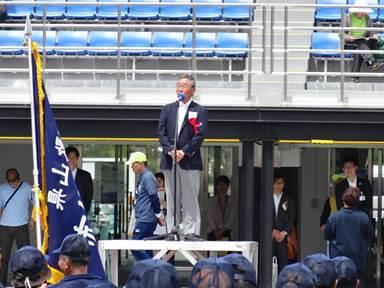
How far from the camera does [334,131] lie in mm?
13680

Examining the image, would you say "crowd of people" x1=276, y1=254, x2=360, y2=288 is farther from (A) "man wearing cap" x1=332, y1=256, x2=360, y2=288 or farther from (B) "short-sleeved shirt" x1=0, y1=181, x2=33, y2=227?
(B) "short-sleeved shirt" x1=0, y1=181, x2=33, y2=227

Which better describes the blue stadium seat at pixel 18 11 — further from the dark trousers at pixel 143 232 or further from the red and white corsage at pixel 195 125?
the red and white corsage at pixel 195 125

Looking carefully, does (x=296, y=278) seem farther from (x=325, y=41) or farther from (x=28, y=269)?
(x=325, y=41)

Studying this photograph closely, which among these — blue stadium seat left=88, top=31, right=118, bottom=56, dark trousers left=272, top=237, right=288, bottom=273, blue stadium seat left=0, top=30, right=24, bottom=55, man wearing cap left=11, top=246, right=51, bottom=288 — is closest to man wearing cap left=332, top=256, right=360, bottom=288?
man wearing cap left=11, top=246, right=51, bottom=288

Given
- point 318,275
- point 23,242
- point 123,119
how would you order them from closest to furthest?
point 318,275 → point 123,119 → point 23,242

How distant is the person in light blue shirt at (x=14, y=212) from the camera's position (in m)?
14.6

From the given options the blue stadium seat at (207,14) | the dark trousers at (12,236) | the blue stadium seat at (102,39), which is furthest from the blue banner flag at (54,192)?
the blue stadium seat at (207,14)

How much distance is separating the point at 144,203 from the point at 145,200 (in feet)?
0.14

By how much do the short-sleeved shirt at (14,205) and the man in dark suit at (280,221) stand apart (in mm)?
3393

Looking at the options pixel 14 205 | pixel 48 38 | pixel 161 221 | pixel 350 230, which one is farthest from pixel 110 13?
pixel 350 230

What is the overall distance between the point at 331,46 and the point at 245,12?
214cm

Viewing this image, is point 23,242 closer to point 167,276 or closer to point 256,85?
point 256,85

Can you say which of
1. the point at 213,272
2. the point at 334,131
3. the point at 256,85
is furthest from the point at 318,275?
the point at 256,85

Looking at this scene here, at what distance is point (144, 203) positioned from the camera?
1280cm
